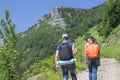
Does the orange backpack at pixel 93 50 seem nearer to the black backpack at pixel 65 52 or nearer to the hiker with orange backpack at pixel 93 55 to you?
the hiker with orange backpack at pixel 93 55

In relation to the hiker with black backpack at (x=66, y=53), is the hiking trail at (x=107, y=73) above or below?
below

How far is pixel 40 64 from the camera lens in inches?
914

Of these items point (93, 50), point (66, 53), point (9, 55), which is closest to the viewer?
point (66, 53)

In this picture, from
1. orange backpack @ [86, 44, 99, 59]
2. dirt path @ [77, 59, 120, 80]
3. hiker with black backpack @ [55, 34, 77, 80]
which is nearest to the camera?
hiker with black backpack @ [55, 34, 77, 80]

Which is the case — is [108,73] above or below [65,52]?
below

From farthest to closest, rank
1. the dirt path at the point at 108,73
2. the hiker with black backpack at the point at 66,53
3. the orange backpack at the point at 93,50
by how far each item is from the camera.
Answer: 1. the dirt path at the point at 108,73
2. the orange backpack at the point at 93,50
3. the hiker with black backpack at the point at 66,53

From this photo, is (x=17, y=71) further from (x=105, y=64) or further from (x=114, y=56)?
(x=114, y=56)

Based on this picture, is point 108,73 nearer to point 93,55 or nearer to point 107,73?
point 107,73

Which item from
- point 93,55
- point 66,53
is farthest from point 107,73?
point 66,53

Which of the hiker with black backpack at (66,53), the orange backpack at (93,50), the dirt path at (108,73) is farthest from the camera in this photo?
the dirt path at (108,73)

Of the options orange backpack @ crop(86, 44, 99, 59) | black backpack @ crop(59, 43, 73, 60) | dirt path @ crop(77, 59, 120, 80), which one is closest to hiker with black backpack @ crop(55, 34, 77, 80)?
black backpack @ crop(59, 43, 73, 60)

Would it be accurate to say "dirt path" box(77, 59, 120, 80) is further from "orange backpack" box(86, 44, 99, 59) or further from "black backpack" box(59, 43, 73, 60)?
"black backpack" box(59, 43, 73, 60)

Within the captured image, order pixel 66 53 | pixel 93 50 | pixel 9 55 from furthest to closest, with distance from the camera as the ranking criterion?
pixel 9 55 → pixel 93 50 → pixel 66 53

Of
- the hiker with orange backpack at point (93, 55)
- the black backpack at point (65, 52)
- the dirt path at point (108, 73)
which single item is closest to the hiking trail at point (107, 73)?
the dirt path at point (108, 73)
